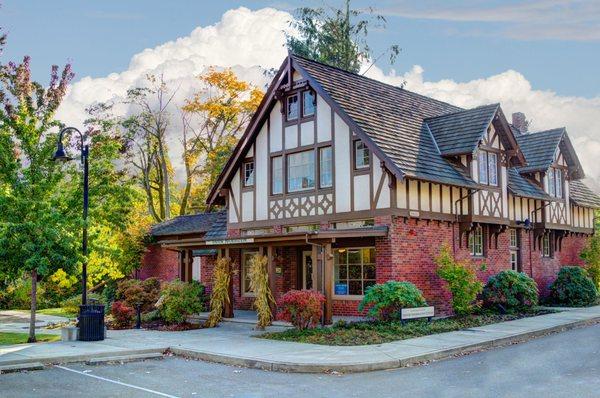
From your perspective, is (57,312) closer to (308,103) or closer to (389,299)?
(308,103)

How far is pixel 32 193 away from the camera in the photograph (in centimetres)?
1906

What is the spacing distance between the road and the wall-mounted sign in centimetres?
818

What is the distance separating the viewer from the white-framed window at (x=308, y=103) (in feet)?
75.2

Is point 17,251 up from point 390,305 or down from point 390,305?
up

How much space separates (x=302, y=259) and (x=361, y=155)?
5289 millimetres

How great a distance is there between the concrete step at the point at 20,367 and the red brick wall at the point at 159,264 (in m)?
18.9

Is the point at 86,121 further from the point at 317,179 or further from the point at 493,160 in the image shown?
A: the point at 493,160

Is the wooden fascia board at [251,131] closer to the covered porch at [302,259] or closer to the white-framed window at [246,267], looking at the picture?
the white-framed window at [246,267]

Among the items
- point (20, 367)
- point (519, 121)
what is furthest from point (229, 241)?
point (519, 121)

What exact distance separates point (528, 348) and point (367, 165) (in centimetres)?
809

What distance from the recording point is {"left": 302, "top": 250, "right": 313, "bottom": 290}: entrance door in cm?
2438

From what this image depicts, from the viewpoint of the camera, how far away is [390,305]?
61.1 ft

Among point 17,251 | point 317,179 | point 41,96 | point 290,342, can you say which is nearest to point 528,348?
point 290,342

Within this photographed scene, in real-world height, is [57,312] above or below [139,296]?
below
